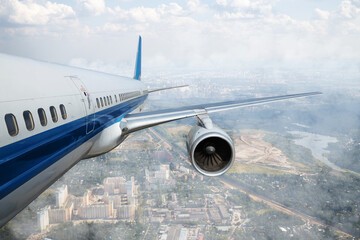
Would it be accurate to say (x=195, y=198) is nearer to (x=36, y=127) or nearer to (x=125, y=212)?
(x=125, y=212)

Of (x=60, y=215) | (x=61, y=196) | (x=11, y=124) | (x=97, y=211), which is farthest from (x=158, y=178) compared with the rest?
(x=11, y=124)

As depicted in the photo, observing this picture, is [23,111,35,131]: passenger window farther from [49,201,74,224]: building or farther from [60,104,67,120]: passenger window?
[49,201,74,224]: building

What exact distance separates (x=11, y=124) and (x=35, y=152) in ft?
2.63

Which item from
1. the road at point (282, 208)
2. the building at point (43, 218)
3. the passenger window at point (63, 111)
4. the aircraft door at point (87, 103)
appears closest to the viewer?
the passenger window at point (63, 111)

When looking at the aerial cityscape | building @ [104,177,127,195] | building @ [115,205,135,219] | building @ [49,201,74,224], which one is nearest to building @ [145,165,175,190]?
the aerial cityscape

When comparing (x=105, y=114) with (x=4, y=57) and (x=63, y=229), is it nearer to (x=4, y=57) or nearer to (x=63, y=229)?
(x=4, y=57)

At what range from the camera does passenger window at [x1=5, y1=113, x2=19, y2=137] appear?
407 cm

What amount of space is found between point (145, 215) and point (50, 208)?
29.9 ft

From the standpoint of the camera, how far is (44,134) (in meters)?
5.17

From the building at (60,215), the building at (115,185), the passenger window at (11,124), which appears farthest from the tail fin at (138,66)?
the passenger window at (11,124)

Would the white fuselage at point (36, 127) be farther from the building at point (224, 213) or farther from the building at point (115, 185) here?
the building at point (224, 213)

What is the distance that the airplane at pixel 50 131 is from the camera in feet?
13.8

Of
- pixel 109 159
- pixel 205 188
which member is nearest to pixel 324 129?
pixel 205 188

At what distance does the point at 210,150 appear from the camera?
9.94 m
